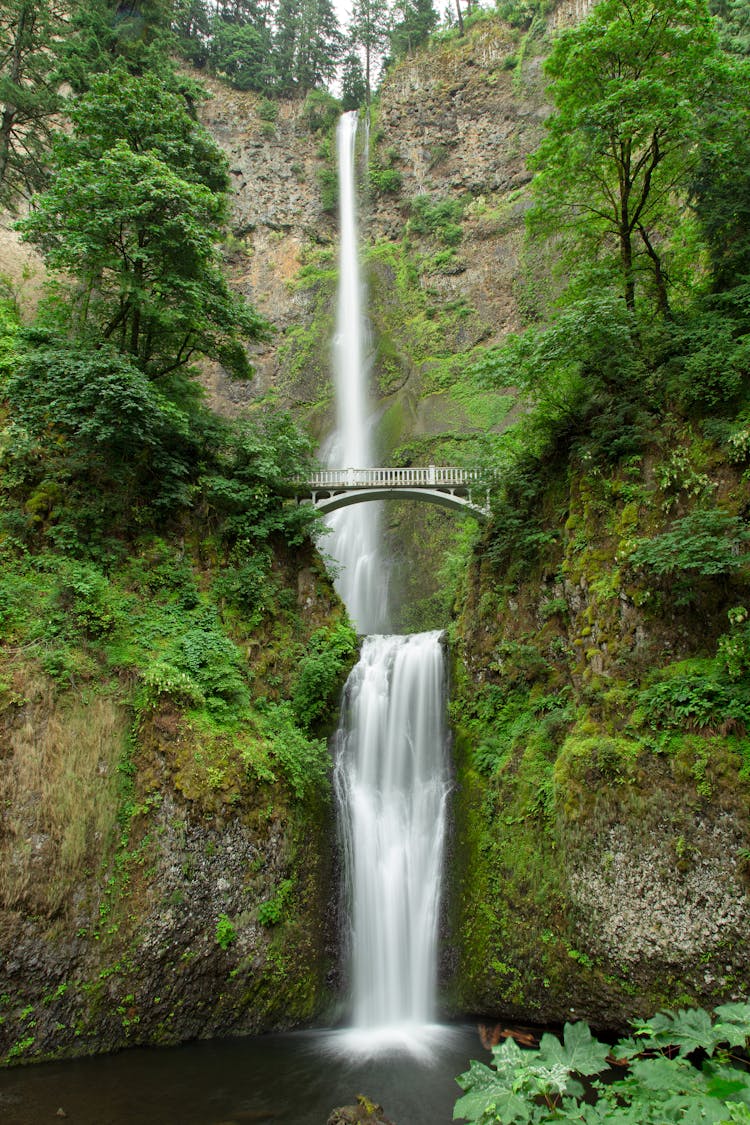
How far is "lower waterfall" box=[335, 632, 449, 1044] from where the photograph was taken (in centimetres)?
956

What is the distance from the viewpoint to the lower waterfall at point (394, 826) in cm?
956

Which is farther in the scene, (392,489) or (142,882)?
(392,489)

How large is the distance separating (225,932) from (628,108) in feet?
51.5

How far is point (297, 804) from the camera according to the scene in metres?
10.4

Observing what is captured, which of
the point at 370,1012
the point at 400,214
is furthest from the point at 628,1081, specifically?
the point at 400,214

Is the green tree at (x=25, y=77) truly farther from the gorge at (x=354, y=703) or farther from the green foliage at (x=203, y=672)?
the green foliage at (x=203, y=672)

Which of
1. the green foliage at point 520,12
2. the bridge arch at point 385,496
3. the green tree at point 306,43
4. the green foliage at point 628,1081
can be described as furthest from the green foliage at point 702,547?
the green tree at point 306,43

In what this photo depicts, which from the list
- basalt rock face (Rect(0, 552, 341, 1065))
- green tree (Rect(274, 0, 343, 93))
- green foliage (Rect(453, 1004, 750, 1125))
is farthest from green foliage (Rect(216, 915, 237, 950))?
green tree (Rect(274, 0, 343, 93))

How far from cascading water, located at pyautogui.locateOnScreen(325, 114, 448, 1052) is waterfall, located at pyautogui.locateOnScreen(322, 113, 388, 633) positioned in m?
4.72

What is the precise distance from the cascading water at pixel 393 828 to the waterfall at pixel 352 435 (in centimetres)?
472

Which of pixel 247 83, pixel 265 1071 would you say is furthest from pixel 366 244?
pixel 265 1071

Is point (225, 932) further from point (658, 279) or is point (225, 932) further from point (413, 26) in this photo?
point (413, 26)

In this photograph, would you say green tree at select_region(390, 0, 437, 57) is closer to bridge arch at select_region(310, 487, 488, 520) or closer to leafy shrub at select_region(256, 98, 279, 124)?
leafy shrub at select_region(256, 98, 279, 124)

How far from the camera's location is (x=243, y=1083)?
7410mm
